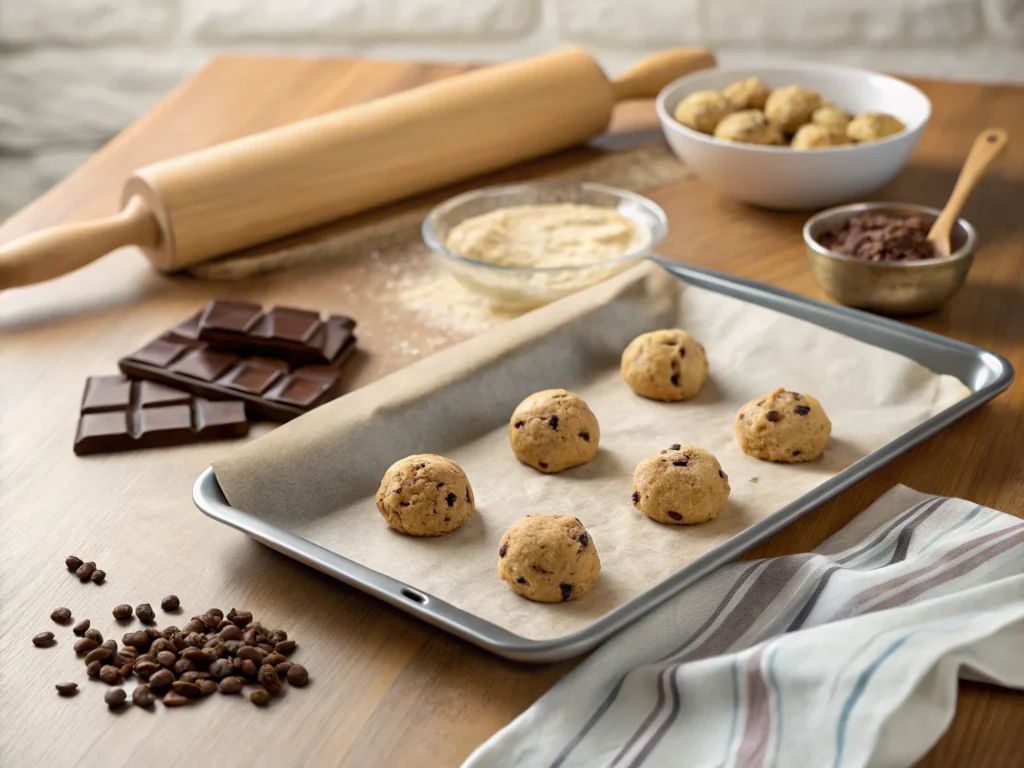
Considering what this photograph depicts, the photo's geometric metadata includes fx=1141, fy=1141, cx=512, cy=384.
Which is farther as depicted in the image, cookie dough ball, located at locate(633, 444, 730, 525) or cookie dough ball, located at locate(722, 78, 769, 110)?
cookie dough ball, located at locate(722, 78, 769, 110)

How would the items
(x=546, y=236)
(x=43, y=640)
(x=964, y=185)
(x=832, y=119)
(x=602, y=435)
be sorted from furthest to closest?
(x=832, y=119) → (x=546, y=236) → (x=964, y=185) → (x=602, y=435) → (x=43, y=640)

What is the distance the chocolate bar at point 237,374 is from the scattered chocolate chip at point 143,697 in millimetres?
451

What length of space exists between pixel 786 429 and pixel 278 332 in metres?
0.63

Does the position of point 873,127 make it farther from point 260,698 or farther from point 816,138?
point 260,698

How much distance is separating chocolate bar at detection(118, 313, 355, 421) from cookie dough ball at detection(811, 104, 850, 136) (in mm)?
801

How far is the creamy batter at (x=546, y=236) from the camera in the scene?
1.55 metres

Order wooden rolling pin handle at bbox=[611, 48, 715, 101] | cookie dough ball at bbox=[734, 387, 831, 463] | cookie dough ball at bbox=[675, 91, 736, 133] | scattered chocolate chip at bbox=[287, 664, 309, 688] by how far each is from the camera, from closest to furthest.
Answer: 1. scattered chocolate chip at bbox=[287, 664, 309, 688]
2. cookie dough ball at bbox=[734, 387, 831, 463]
3. cookie dough ball at bbox=[675, 91, 736, 133]
4. wooden rolling pin handle at bbox=[611, 48, 715, 101]

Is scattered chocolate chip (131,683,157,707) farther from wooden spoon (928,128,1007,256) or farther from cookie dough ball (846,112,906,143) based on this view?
cookie dough ball (846,112,906,143)

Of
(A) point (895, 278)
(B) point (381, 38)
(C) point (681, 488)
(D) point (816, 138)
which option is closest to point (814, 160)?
(D) point (816, 138)

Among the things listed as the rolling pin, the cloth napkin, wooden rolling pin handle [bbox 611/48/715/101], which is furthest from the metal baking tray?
wooden rolling pin handle [bbox 611/48/715/101]

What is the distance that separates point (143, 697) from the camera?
887 millimetres

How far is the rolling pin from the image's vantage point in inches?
63.3

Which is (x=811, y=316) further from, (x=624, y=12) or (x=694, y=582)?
(x=624, y=12)

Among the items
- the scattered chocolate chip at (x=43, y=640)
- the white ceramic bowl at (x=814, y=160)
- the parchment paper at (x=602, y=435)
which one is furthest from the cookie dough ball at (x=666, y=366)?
the scattered chocolate chip at (x=43, y=640)
